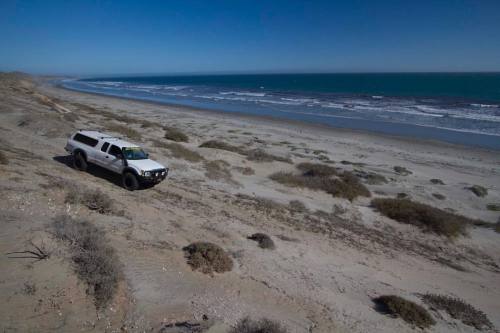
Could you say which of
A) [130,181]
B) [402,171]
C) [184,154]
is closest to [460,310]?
[130,181]

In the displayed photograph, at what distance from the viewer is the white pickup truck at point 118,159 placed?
12.0 m

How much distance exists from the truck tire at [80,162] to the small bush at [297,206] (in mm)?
8863

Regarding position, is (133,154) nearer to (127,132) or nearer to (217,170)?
(217,170)

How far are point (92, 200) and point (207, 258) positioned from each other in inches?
170

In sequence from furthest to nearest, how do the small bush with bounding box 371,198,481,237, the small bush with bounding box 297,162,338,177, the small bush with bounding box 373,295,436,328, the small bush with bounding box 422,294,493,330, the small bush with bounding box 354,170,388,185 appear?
the small bush with bounding box 354,170,388,185 < the small bush with bounding box 297,162,338,177 < the small bush with bounding box 371,198,481,237 < the small bush with bounding box 422,294,493,330 < the small bush with bounding box 373,295,436,328

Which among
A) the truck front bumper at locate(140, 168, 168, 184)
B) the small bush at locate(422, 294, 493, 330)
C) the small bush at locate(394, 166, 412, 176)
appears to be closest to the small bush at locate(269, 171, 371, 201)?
the small bush at locate(394, 166, 412, 176)

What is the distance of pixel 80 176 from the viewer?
12.4 meters

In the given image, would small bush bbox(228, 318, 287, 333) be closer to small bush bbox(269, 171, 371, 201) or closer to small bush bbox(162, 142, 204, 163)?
small bush bbox(269, 171, 371, 201)

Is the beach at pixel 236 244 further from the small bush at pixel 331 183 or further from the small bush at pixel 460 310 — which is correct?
the small bush at pixel 331 183

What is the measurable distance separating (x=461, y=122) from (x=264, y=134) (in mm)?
26803

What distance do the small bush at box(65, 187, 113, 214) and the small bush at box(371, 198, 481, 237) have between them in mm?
11229

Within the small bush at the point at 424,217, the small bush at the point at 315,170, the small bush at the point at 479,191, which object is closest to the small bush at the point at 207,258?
the small bush at the point at 424,217

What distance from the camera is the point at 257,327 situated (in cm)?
583

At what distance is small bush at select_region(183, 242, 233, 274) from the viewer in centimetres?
763
